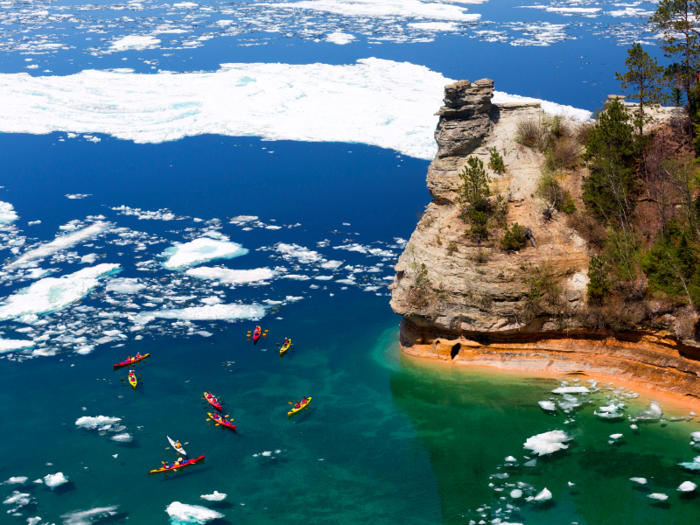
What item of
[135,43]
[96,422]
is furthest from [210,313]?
[135,43]

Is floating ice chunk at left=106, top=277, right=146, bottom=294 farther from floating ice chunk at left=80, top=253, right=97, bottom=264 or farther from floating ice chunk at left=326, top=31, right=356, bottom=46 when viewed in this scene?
floating ice chunk at left=326, top=31, right=356, bottom=46

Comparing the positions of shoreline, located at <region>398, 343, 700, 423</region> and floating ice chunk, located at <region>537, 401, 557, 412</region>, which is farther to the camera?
floating ice chunk, located at <region>537, 401, 557, 412</region>

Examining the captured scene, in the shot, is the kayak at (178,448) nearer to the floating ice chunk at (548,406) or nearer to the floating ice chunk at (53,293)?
the floating ice chunk at (548,406)

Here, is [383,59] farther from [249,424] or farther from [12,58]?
[249,424]

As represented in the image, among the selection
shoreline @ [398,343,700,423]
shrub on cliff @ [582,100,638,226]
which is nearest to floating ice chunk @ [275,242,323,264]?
shoreline @ [398,343,700,423]

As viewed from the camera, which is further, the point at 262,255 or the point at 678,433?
the point at 262,255

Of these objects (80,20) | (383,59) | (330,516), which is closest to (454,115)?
(330,516)

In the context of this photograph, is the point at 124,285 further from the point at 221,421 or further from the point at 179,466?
the point at 179,466

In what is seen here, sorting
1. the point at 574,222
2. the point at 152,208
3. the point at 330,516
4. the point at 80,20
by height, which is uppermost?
the point at 80,20
